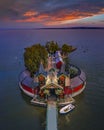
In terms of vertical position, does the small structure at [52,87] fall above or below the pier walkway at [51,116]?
above

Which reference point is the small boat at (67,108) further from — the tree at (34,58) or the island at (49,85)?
the tree at (34,58)

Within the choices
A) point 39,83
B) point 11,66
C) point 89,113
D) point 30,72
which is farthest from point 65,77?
point 11,66

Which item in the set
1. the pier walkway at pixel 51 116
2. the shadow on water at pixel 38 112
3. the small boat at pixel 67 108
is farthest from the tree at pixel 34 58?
the small boat at pixel 67 108

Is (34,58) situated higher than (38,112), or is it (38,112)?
(34,58)

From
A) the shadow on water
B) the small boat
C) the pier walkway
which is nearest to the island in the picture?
the shadow on water

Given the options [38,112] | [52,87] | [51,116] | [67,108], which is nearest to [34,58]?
[52,87]

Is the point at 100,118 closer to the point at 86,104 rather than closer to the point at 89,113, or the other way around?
the point at 89,113

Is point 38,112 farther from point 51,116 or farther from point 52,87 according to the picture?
point 52,87

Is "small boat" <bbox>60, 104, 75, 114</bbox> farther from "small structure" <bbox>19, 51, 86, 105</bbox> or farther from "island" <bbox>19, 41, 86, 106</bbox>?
"small structure" <bbox>19, 51, 86, 105</bbox>

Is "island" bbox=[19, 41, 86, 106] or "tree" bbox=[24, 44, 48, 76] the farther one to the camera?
"tree" bbox=[24, 44, 48, 76]
